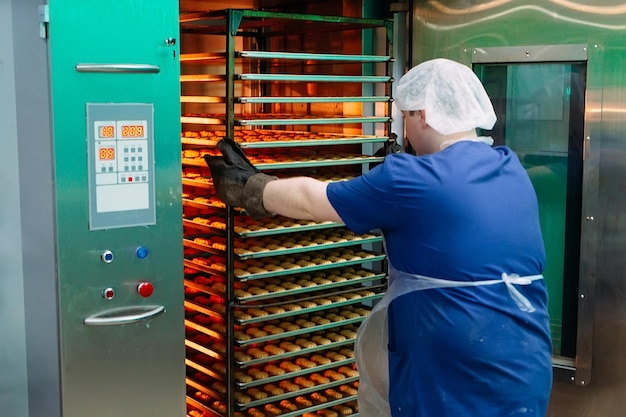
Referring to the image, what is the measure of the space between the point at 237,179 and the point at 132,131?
0.46 metres

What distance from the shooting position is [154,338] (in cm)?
301

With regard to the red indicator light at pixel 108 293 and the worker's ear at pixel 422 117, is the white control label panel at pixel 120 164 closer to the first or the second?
the red indicator light at pixel 108 293

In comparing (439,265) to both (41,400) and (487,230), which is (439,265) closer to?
(487,230)

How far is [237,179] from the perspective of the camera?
3.13 metres

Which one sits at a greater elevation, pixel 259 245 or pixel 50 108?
pixel 50 108

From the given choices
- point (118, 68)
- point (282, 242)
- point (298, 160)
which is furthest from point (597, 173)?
point (118, 68)

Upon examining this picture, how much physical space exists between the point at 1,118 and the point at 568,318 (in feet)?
8.56

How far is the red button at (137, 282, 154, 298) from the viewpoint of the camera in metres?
2.92

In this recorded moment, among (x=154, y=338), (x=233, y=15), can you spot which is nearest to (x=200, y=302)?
(x=154, y=338)

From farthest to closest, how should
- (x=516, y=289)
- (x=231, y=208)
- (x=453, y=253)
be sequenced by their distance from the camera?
(x=231, y=208) → (x=516, y=289) → (x=453, y=253)

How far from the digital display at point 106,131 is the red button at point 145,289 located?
53 cm

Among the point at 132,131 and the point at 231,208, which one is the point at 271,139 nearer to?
the point at 231,208

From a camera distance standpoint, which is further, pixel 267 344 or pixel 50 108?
pixel 267 344

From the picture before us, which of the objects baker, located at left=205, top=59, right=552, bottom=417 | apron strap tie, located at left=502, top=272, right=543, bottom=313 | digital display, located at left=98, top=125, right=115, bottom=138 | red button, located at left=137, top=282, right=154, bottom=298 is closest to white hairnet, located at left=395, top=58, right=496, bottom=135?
baker, located at left=205, top=59, right=552, bottom=417
